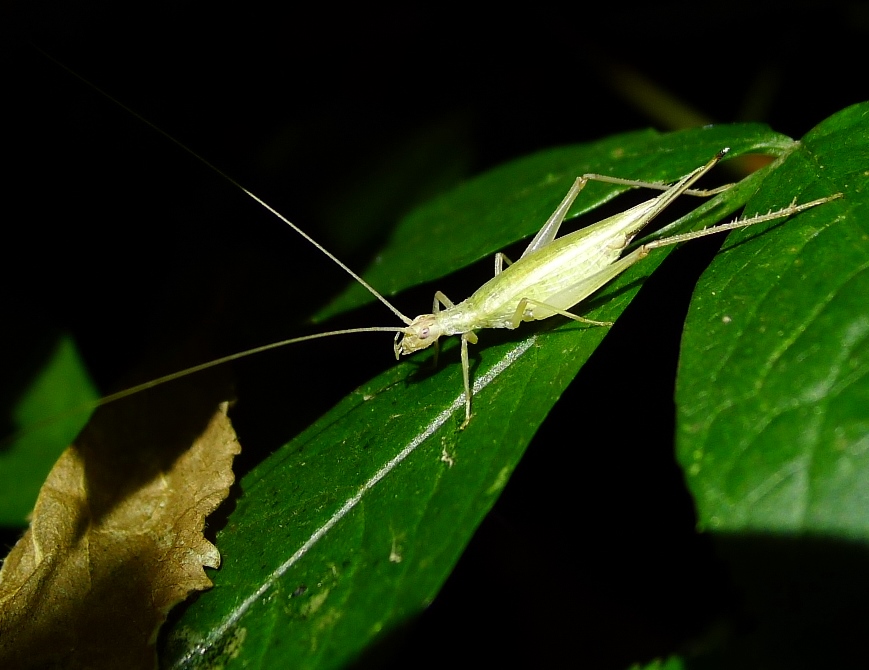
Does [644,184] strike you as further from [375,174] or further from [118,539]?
[375,174]

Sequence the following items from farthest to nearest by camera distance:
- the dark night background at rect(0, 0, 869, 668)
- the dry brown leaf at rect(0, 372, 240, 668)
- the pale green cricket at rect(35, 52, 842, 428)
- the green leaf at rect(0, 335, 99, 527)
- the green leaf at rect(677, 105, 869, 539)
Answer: the green leaf at rect(0, 335, 99, 527)
the dark night background at rect(0, 0, 869, 668)
the pale green cricket at rect(35, 52, 842, 428)
the dry brown leaf at rect(0, 372, 240, 668)
the green leaf at rect(677, 105, 869, 539)

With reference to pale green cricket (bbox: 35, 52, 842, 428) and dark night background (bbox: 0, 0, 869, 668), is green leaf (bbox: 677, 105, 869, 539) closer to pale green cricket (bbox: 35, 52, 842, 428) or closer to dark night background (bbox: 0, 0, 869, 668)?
pale green cricket (bbox: 35, 52, 842, 428)

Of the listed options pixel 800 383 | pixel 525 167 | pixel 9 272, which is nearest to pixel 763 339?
pixel 800 383

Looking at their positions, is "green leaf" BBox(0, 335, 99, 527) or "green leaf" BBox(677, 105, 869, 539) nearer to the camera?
"green leaf" BBox(677, 105, 869, 539)

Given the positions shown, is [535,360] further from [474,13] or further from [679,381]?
[474,13]

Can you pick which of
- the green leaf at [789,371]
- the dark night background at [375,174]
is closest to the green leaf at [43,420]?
the dark night background at [375,174]

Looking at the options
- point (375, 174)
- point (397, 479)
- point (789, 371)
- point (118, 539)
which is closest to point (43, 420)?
point (118, 539)

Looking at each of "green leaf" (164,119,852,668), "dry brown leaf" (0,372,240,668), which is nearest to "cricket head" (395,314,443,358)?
"green leaf" (164,119,852,668)

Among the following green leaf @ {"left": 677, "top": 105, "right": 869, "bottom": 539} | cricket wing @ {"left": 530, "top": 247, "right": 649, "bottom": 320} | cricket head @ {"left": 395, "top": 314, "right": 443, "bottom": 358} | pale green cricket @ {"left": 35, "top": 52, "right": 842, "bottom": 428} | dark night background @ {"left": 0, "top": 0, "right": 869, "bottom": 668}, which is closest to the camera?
green leaf @ {"left": 677, "top": 105, "right": 869, "bottom": 539}
